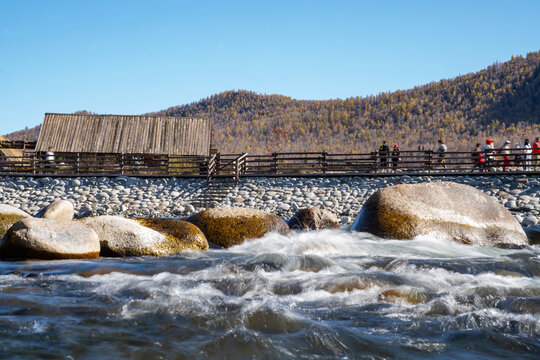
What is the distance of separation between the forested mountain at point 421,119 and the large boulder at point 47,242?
51.4m

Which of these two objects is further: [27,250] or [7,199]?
[7,199]

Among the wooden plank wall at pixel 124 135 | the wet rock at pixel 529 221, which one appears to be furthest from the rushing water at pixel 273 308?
the wooden plank wall at pixel 124 135

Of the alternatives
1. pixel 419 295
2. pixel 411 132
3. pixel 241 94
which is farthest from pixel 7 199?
pixel 241 94

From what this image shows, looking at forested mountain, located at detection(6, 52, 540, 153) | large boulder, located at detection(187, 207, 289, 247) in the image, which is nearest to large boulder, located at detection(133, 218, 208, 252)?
large boulder, located at detection(187, 207, 289, 247)

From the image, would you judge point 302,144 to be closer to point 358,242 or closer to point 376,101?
point 376,101

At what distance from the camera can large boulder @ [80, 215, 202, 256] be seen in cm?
845

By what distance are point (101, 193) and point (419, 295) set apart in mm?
17694

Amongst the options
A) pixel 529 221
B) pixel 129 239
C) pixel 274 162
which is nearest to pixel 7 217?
pixel 129 239

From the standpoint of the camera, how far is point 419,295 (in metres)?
5.47

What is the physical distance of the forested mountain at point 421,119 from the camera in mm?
64125

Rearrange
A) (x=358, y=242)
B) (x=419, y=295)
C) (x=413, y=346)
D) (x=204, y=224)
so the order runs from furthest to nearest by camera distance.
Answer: (x=204, y=224), (x=358, y=242), (x=419, y=295), (x=413, y=346)

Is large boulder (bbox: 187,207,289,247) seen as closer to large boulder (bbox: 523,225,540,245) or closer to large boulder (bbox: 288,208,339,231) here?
large boulder (bbox: 288,208,339,231)

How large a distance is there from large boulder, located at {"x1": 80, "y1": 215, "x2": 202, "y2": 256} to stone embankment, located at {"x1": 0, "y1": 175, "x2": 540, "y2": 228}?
9.66 m

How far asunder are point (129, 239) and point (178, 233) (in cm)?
102
